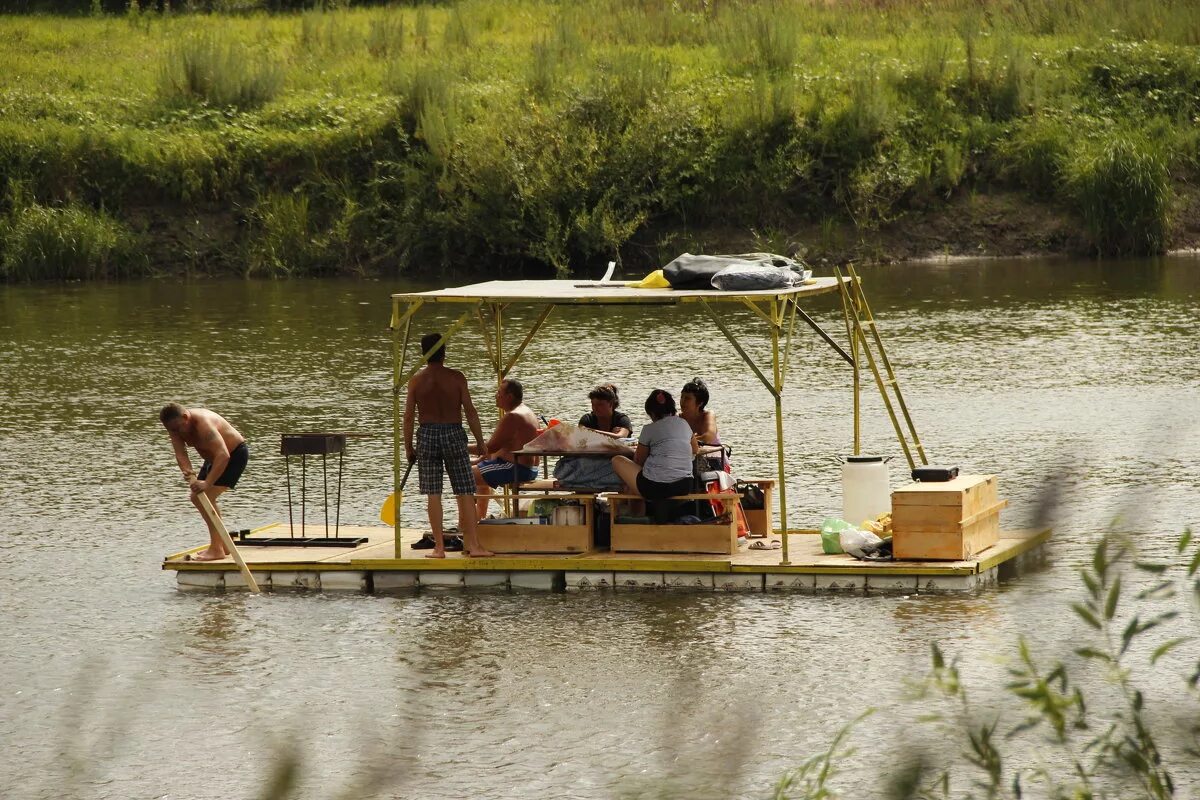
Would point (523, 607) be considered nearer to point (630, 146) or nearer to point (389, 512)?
point (389, 512)

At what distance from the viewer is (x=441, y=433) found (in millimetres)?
11742

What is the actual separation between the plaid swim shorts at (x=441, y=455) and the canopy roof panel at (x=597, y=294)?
83 cm

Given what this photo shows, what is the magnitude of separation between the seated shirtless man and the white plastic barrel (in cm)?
208

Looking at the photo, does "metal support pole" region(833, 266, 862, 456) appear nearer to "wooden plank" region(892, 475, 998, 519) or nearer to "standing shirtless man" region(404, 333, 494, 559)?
"wooden plank" region(892, 475, 998, 519)

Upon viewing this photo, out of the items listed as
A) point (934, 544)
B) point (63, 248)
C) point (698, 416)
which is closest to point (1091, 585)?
point (934, 544)

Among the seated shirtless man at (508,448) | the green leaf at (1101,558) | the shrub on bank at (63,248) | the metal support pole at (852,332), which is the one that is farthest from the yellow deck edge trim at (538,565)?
the shrub on bank at (63,248)

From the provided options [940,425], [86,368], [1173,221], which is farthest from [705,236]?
[940,425]

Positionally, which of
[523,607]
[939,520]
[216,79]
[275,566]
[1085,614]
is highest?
[216,79]

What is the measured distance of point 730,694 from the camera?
927cm

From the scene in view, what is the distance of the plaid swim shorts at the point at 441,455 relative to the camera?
1170 centimetres

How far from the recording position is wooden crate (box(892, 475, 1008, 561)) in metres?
11.0

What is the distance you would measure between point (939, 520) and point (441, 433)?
3124 millimetres

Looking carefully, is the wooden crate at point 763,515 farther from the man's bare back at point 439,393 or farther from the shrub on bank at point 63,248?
the shrub on bank at point 63,248

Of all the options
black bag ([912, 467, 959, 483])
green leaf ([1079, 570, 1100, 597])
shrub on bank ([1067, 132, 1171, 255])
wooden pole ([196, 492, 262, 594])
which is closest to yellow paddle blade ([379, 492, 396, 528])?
wooden pole ([196, 492, 262, 594])
